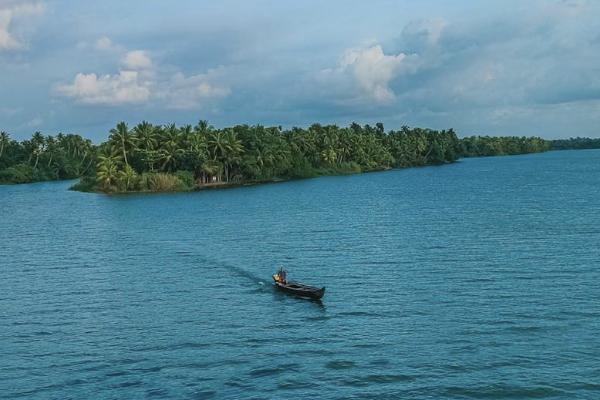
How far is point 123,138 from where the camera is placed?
465ft

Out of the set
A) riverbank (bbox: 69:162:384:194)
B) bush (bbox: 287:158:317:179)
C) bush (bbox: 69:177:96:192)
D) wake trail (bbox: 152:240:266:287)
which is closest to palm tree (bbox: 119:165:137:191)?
riverbank (bbox: 69:162:384:194)

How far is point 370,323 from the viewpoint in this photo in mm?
38500

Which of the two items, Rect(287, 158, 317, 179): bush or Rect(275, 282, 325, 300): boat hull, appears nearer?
Rect(275, 282, 325, 300): boat hull

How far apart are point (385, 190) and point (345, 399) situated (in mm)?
108738


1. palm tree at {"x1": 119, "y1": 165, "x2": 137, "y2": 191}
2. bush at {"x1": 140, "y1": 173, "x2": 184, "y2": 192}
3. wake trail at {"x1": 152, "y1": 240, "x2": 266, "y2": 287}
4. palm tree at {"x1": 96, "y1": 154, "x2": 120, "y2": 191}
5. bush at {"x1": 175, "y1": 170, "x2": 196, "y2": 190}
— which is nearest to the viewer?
wake trail at {"x1": 152, "y1": 240, "x2": 266, "y2": 287}

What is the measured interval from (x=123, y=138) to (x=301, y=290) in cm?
10648

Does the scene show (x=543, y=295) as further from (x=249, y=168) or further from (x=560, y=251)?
(x=249, y=168)

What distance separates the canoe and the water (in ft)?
2.35

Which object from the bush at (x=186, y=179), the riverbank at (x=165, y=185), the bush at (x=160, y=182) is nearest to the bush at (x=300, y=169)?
the riverbank at (x=165, y=185)

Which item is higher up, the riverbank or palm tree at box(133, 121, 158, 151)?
palm tree at box(133, 121, 158, 151)

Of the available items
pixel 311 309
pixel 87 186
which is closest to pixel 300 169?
pixel 87 186

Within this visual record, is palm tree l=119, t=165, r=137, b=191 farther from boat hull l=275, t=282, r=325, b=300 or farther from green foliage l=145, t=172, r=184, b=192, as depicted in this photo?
boat hull l=275, t=282, r=325, b=300

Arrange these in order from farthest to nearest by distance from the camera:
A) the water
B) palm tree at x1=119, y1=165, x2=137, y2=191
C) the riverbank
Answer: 1. the riverbank
2. palm tree at x1=119, y1=165, x2=137, y2=191
3. the water

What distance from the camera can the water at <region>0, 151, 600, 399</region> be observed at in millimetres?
30438
